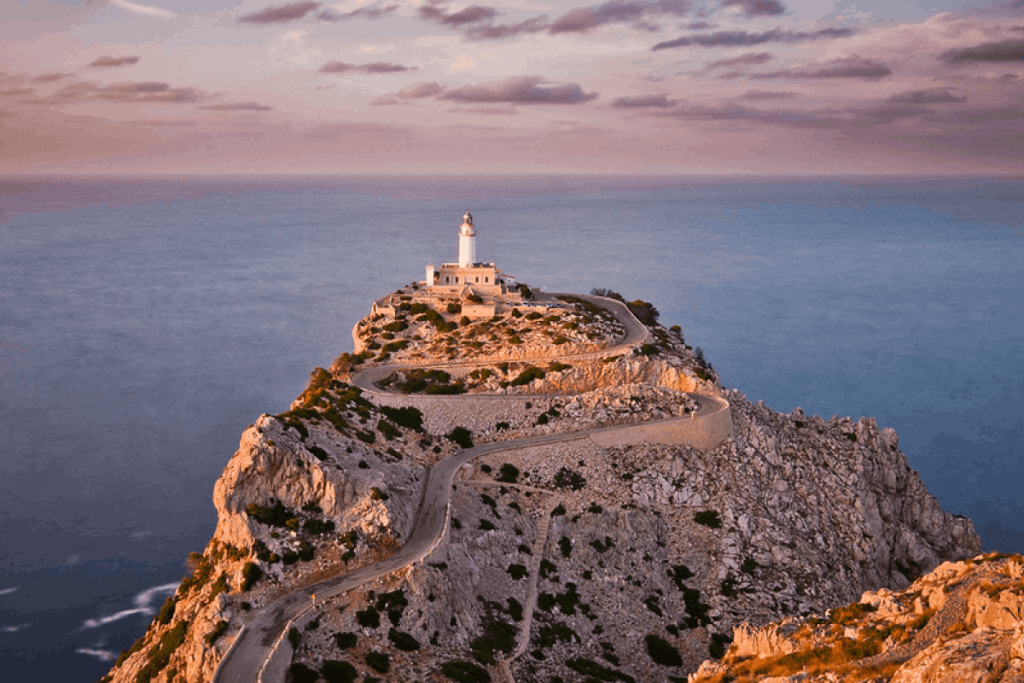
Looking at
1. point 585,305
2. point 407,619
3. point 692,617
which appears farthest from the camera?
point 585,305

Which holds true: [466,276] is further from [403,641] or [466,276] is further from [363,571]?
[403,641]

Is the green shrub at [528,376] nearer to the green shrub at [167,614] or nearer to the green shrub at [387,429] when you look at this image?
the green shrub at [387,429]

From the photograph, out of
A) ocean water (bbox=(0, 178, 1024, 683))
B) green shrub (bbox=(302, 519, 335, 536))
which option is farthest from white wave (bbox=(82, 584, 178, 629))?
green shrub (bbox=(302, 519, 335, 536))

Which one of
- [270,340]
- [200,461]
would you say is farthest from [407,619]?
[270,340]

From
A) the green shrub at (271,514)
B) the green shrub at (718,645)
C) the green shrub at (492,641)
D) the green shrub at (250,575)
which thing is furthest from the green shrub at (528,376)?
the green shrub at (250,575)

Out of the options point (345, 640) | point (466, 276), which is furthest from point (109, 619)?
point (466, 276)

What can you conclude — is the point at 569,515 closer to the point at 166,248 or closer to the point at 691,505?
the point at 691,505
